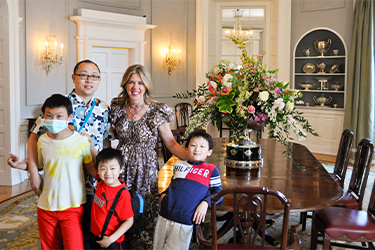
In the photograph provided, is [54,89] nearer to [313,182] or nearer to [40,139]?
[40,139]

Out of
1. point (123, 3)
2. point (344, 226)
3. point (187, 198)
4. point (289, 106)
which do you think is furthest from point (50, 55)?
point (344, 226)

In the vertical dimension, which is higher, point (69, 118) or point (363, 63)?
point (363, 63)

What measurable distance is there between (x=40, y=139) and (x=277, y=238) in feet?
7.22

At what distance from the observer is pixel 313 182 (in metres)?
2.55

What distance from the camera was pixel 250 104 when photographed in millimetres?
2705

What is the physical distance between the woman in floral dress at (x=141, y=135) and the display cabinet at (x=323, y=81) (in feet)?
18.1

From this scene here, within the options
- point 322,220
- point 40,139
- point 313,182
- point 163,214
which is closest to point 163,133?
point 163,214

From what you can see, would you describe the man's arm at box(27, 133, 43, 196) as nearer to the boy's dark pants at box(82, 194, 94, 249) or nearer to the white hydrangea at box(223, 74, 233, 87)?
the boy's dark pants at box(82, 194, 94, 249)

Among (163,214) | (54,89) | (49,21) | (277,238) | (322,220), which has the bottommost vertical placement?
(277,238)

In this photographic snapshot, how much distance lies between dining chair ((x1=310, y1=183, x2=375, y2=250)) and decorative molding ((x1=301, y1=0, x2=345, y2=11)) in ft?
17.8

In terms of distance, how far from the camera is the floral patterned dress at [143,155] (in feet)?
7.89

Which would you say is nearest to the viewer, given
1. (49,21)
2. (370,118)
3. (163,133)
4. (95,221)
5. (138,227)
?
(95,221)

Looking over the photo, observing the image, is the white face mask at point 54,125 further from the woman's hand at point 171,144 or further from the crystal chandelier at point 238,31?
the crystal chandelier at point 238,31

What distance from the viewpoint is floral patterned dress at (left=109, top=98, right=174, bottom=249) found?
241 centimetres
